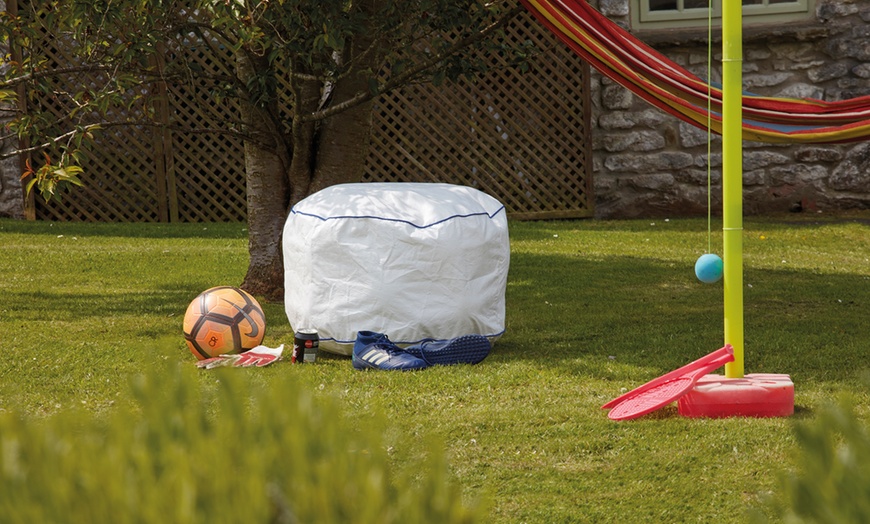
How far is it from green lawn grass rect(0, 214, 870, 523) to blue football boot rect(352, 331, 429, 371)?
76mm

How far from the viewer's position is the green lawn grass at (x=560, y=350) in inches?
116

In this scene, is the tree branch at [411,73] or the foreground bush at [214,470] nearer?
the foreground bush at [214,470]

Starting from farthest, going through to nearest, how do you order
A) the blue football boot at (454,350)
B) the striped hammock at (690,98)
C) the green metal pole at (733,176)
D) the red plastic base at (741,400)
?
the striped hammock at (690,98)
the blue football boot at (454,350)
the green metal pole at (733,176)
the red plastic base at (741,400)

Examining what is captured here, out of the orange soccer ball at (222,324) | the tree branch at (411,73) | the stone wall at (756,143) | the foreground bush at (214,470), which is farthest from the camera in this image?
the stone wall at (756,143)

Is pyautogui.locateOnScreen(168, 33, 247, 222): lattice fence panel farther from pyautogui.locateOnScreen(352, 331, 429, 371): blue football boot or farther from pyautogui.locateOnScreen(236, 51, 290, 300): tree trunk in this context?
pyautogui.locateOnScreen(352, 331, 429, 371): blue football boot

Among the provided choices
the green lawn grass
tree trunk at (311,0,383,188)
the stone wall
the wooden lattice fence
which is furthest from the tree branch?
the stone wall

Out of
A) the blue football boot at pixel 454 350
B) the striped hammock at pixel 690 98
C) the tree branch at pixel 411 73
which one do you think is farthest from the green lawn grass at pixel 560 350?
the tree branch at pixel 411 73

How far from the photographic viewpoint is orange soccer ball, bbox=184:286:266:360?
4539mm

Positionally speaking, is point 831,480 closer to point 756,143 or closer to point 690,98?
point 690,98

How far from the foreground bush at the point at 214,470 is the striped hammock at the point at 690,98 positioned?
4259 mm

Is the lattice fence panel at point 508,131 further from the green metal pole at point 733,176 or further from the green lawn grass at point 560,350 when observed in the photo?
the green metal pole at point 733,176

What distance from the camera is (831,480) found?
874 millimetres

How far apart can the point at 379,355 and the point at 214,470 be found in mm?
3442

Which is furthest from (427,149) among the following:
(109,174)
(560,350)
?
(560,350)
